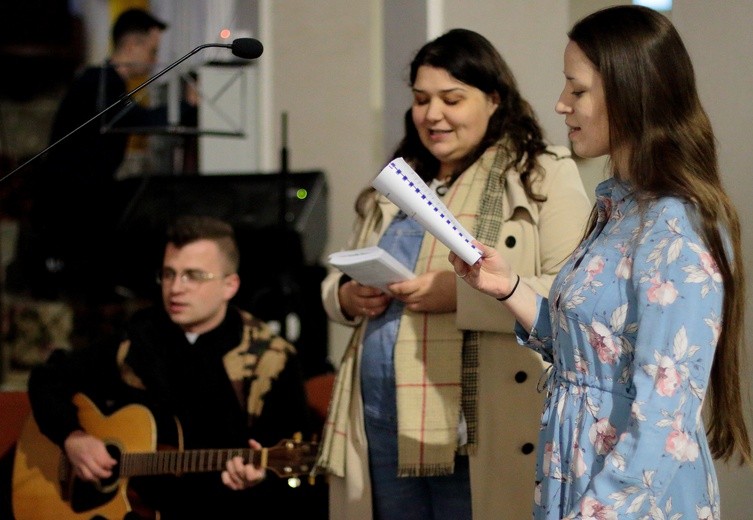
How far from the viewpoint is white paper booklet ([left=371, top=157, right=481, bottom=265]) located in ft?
6.50

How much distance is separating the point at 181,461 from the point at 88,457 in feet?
0.96

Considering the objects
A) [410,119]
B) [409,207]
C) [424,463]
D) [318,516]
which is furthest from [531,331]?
[318,516]

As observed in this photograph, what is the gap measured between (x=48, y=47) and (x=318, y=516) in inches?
234

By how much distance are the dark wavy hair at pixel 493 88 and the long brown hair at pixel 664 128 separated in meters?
0.67

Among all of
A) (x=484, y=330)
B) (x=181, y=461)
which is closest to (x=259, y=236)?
(x=181, y=461)

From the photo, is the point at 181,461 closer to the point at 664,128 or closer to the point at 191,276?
the point at 191,276

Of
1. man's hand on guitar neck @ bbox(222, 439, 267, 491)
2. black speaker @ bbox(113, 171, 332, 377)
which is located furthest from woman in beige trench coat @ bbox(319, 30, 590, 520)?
black speaker @ bbox(113, 171, 332, 377)

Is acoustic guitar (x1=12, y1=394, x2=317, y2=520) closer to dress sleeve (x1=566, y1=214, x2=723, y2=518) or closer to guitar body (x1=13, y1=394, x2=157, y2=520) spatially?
guitar body (x1=13, y1=394, x2=157, y2=520)

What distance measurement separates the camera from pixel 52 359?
134 inches

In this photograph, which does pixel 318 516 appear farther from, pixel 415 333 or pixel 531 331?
pixel 531 331

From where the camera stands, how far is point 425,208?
1.99 meters

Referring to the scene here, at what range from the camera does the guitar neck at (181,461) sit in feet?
9.60

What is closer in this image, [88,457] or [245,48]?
[245,48]

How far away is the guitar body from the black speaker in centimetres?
169
